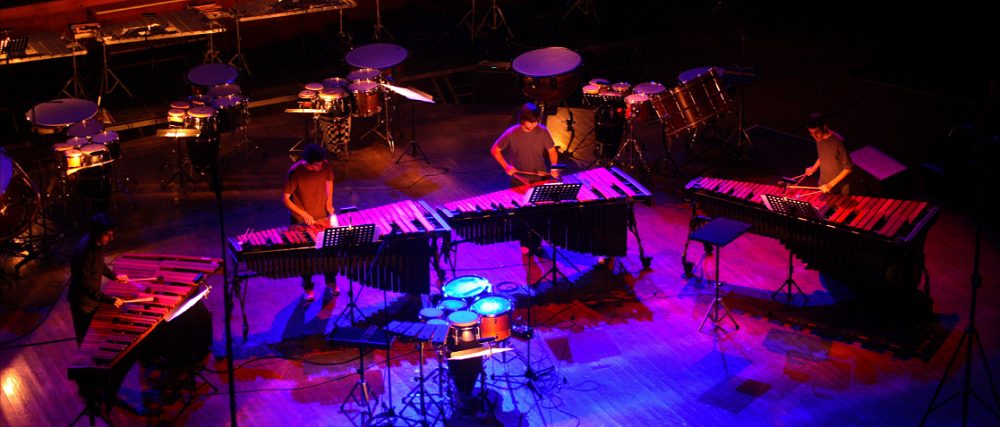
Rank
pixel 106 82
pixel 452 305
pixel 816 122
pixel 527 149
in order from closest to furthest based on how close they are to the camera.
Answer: pixel 452 305, pixel 816 122, pixel 527 149, pixel 106 82

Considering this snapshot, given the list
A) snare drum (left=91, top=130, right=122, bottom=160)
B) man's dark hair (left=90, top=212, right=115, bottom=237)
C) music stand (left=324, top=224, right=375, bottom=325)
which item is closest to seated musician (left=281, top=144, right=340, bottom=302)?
music stand (left=324, top=224, right=375, bottom=325)

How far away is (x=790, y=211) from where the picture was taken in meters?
7.84

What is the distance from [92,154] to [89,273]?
10.9ft

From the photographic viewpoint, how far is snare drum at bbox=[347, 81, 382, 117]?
1118 centimetres

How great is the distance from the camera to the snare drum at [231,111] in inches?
423

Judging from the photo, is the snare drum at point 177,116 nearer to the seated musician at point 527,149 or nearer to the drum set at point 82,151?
the drum set at point 82,151

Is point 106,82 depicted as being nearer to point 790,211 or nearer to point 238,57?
point 238,57

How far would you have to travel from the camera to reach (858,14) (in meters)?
16.8

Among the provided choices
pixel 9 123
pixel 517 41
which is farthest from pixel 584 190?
pixel 9 123

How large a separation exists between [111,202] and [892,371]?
843cm

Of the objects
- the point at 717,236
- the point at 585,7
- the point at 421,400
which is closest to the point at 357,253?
the point at 421,400

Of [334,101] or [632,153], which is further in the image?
[632,153]

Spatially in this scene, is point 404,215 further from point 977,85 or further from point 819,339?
point 977,85

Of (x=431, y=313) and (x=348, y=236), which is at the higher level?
(x=348, y=236)
